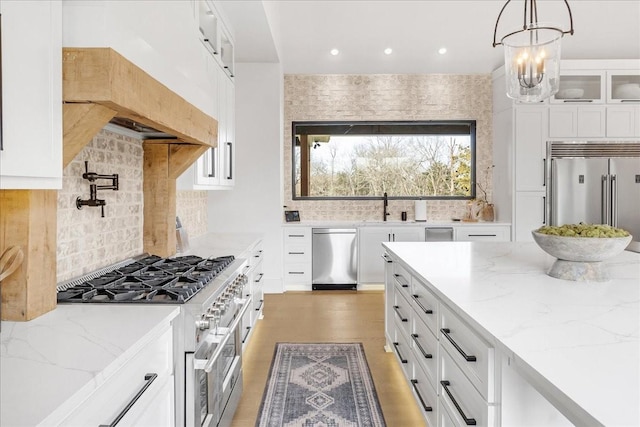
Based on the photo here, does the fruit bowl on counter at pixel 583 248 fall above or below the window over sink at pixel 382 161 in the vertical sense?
below

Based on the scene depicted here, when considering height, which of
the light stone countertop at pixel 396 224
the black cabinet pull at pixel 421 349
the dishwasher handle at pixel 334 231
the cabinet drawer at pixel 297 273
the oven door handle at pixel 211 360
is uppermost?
the light stone countertop at pixel 396 224

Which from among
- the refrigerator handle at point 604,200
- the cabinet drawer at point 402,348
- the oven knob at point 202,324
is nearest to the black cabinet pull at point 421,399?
the cabinet drawer at point 402,348

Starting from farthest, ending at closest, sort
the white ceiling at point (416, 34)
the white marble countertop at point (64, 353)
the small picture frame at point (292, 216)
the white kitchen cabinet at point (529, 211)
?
the small picture frame at point (292, 216) → the white kitchen cabinet at point (529, 211) → the white ceiling at point (416, 34) → the white marble countertop at point (64, 353)

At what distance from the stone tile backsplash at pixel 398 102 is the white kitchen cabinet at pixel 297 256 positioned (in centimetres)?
69

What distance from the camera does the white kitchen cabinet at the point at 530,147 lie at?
5281 millimetres

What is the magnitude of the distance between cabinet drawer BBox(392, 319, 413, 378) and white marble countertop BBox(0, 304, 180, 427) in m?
1.47

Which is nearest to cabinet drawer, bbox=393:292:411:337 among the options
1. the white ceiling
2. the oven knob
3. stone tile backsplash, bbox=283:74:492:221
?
the oven knob

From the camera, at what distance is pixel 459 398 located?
1606mm

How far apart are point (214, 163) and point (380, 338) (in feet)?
6.84

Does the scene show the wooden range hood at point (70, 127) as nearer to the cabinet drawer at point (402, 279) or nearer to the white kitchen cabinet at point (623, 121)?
the cabinet drawer at point (402, 279)

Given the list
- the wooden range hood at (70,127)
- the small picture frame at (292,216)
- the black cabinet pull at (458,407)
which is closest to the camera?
the wooden range hood at (70,127)

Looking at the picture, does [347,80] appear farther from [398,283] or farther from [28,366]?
[28,366]

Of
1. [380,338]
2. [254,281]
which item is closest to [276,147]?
[254,281]

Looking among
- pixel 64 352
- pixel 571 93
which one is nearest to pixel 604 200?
pixel 571 93
